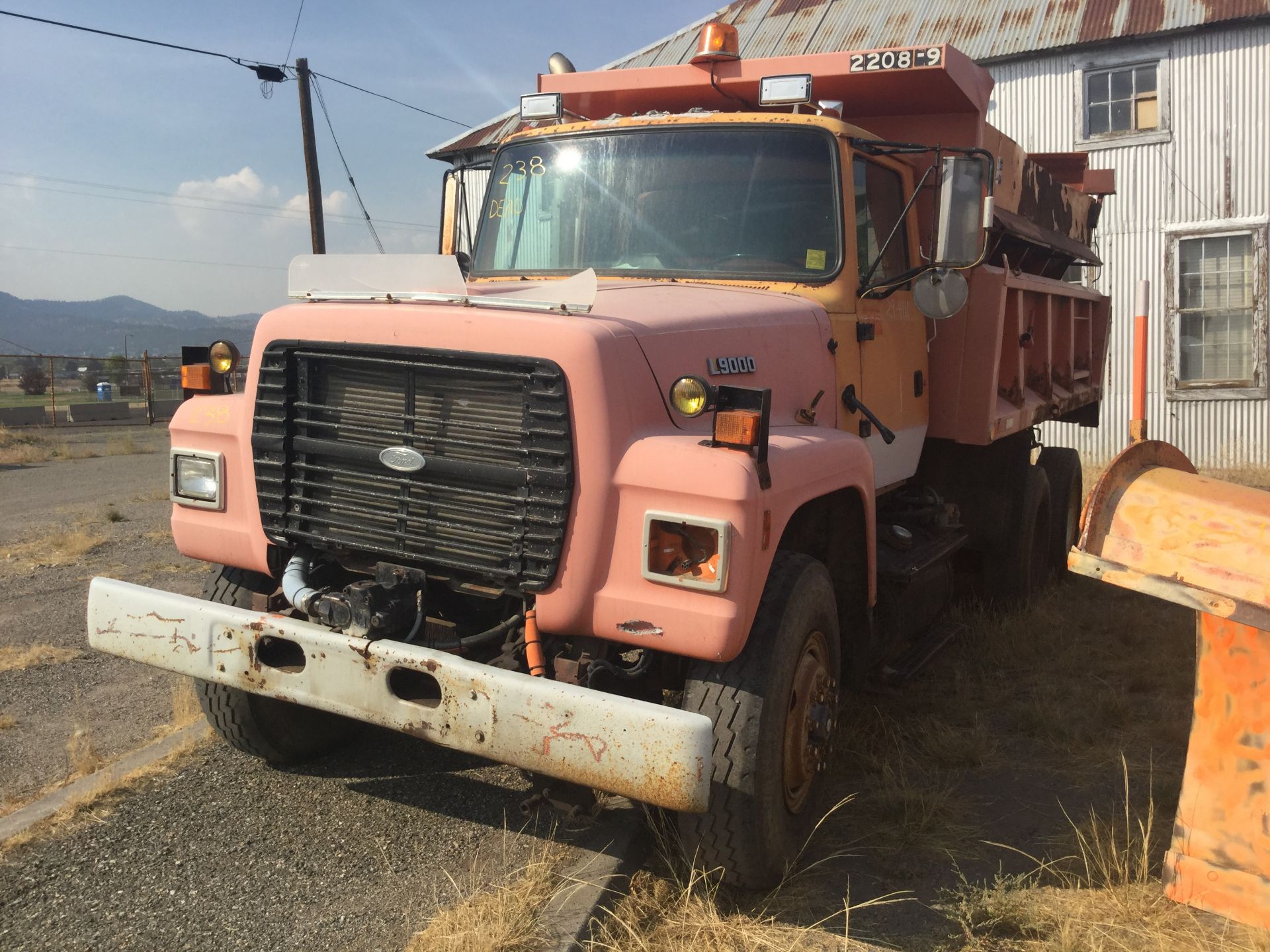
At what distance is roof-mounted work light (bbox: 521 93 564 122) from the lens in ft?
18.0

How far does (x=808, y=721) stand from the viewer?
354 centimetres

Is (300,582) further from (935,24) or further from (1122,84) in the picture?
(935,24)

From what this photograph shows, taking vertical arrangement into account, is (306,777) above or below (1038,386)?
below

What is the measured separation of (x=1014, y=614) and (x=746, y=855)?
152 inches

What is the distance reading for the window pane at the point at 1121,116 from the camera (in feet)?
46.3

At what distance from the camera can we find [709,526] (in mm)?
2910

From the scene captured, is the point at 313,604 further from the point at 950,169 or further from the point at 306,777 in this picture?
the point at 950,169

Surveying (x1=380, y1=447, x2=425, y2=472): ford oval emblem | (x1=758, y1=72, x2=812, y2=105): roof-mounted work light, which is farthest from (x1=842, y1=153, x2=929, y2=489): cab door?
(x1=380, y1=447, x2=425, y2=472): ford oval emblem

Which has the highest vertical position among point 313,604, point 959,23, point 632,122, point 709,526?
point 959,23

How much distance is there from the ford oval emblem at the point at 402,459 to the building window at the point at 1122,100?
45.1ft

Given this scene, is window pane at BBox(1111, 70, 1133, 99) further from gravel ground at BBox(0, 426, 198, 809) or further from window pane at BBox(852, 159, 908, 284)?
gravel ground at BBox(0, 426, 198, 809)

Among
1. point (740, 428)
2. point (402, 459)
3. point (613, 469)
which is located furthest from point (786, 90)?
point (402, 459)

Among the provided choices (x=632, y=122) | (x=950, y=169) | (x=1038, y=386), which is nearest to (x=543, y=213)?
(x=632, y=122)

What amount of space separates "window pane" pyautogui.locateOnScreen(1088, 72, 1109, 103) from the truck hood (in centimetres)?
1226
